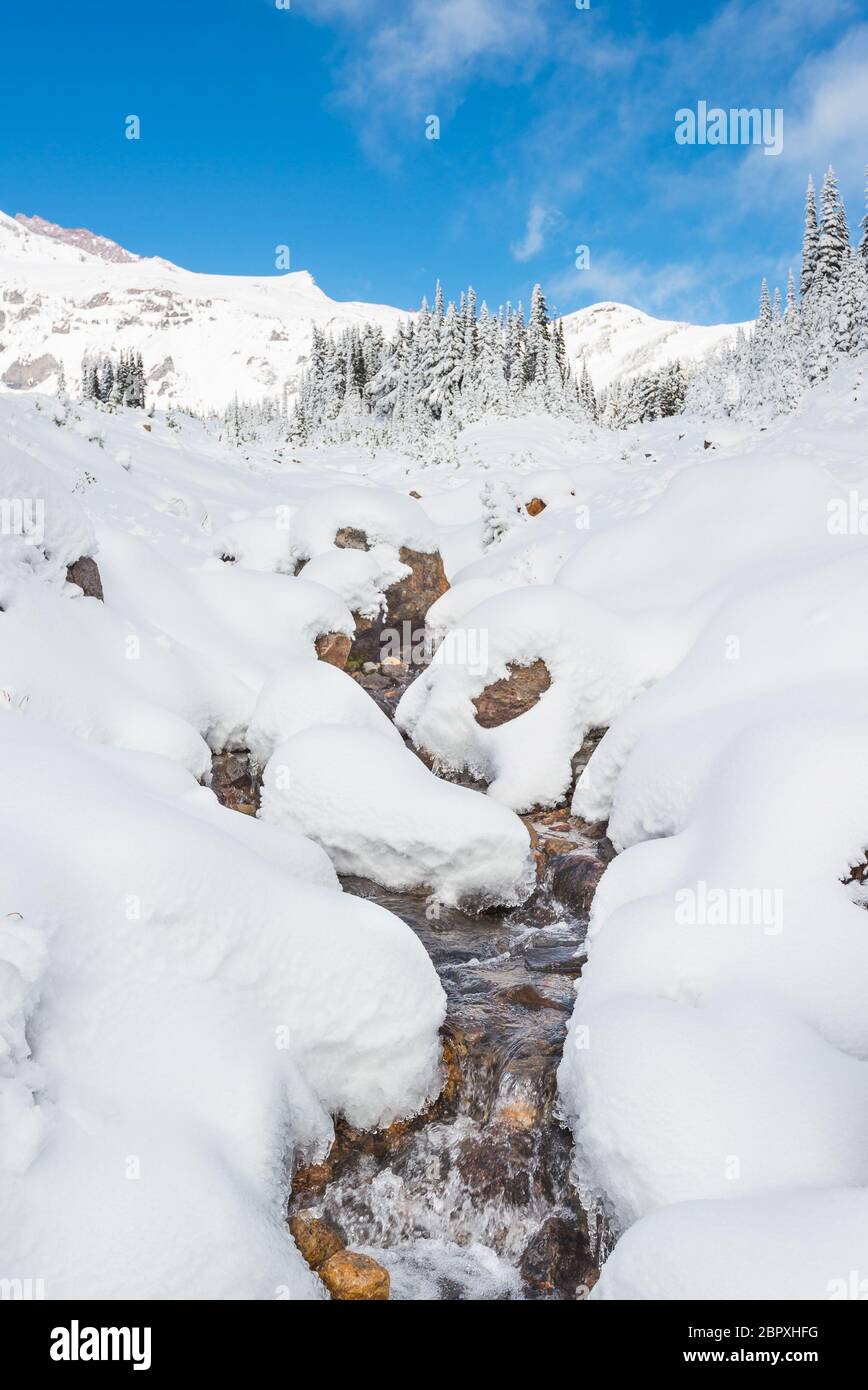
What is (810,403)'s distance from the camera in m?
24.8

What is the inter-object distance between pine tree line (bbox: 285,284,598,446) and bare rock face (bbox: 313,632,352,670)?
2488 cm

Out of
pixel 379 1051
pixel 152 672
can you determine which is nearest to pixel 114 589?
pixel 152 672

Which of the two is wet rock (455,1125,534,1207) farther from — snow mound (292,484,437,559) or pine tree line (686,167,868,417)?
pine tree line (686,167,868,417)

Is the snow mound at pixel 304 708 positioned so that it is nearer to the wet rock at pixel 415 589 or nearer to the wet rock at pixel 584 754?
the wet rock at pixel 584 754

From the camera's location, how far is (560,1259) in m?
4.68

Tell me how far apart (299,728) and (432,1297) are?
6.88 m

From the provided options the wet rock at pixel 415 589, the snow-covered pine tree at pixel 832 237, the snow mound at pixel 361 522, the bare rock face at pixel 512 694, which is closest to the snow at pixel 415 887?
the bare rock face at pixel 512 694

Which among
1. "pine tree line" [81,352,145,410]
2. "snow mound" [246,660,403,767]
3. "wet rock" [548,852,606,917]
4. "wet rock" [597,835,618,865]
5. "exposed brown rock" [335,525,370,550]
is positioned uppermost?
"pine tree line" [81,352,145,410]

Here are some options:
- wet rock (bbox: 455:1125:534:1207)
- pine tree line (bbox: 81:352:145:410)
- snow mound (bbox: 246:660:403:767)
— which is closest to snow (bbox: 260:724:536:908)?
snow mound (bbox: 246:660:403:767)

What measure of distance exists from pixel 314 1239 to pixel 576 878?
16.3ft

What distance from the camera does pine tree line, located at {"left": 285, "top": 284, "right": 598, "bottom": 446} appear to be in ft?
150

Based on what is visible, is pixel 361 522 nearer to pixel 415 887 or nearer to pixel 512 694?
pixel 512 694

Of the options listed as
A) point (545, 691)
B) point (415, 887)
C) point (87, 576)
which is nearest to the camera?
point (415, 887)

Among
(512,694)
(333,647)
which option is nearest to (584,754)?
(512,694)
